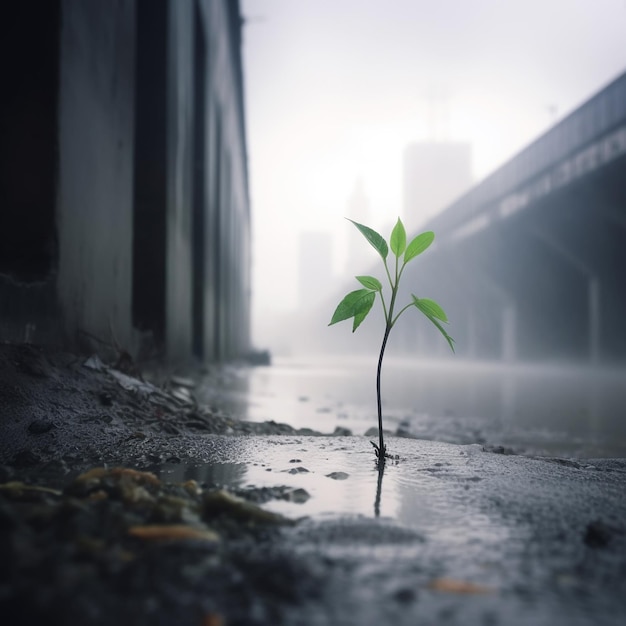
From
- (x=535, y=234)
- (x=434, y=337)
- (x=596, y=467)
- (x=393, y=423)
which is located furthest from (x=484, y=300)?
(x=596, y=467)

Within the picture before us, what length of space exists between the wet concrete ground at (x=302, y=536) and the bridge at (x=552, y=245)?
11.1m

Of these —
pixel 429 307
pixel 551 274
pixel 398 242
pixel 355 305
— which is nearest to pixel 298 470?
pixel 355 305

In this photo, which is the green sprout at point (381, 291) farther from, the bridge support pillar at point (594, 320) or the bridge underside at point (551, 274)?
the bridge support pillar at point (594, 320)

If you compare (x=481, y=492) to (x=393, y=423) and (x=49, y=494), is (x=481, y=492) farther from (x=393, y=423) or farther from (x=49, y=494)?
(x=393, y=423)

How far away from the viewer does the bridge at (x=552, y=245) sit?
12884mm

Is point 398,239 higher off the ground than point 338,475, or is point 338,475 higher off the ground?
point 398,239

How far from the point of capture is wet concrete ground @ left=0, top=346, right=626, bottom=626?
784 millimetres

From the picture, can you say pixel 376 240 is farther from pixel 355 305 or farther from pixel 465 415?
pixel 465 415

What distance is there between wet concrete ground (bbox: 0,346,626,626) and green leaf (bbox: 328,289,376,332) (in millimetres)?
434

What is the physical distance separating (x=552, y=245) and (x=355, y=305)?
61.9ft

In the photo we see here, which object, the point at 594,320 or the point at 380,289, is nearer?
the point at 380,289

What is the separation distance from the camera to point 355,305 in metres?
1.67

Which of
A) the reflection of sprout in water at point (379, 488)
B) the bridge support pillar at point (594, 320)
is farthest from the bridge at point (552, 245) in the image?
the reflection of sprout in water at point (379, 488)

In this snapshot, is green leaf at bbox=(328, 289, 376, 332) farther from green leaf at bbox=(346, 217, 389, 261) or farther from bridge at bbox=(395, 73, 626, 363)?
bridge at bbox=(395, 73, 626, 363)
